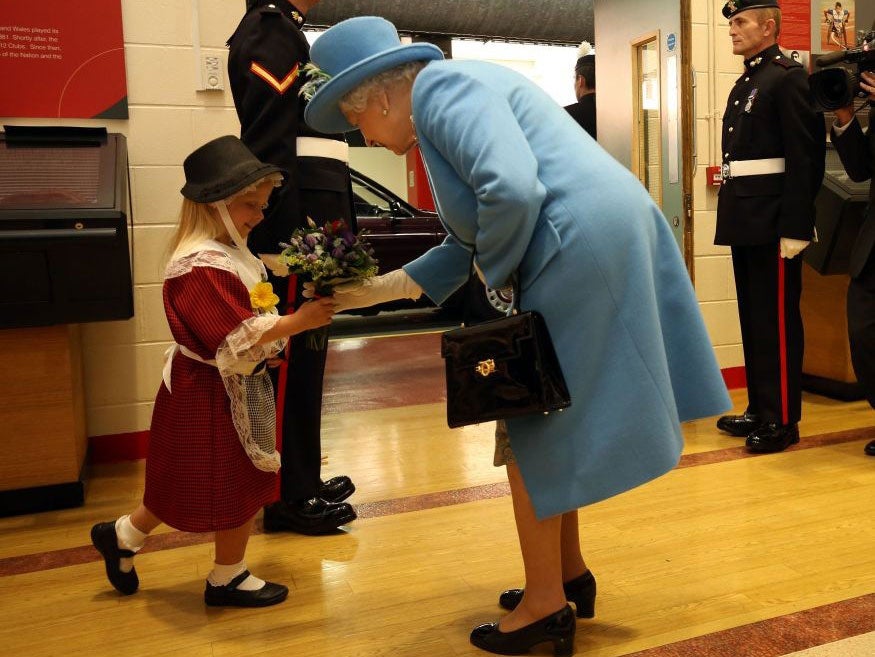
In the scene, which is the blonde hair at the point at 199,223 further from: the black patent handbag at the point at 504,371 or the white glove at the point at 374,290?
the black patent handbag at the point at 504,371

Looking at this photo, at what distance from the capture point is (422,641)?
179 centimetres

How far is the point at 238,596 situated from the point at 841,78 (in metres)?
2.58

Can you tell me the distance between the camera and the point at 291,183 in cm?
229

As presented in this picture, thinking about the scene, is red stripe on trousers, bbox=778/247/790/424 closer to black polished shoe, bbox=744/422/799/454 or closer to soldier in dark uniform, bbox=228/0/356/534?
black polished shoe, bbox=744/422/799/454

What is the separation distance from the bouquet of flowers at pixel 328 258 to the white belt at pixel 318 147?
0.65 m

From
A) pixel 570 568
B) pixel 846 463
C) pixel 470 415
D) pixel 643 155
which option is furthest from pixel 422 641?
pixel 643 155

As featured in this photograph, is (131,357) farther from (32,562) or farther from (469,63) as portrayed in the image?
(469,63)

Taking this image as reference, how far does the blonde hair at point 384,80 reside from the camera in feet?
5.32

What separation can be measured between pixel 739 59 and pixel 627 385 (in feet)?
10.6

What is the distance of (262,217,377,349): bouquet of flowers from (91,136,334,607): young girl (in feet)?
0.31

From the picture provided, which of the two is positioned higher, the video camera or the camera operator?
the video camera

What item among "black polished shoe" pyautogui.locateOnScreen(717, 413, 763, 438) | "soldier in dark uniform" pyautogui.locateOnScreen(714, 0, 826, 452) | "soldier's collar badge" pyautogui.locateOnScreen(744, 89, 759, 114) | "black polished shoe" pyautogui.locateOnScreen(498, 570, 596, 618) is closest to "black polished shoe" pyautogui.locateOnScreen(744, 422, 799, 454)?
"soldier in dark uniform" pyautogui.locateOnScreen(714, 0, 826, 452)

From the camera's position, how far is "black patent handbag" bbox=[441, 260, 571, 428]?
1.49 metres

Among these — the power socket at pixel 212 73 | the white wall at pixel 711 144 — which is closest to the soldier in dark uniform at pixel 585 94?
the white wall at pixel 711 144
